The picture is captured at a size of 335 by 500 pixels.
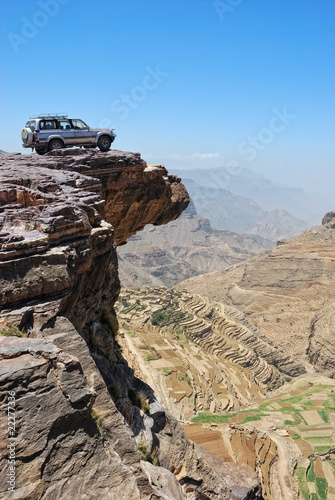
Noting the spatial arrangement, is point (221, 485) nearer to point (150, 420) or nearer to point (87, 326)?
point (150, 420)

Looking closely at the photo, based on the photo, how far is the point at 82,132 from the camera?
19016 mm

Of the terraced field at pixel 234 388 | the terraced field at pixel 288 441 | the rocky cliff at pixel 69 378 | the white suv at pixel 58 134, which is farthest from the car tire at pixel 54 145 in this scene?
the terraced field at pixel 288 441

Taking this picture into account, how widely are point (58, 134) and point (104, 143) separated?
2.46 m

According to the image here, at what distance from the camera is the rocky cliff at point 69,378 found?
527 cm

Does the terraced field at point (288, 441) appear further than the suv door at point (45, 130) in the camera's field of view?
Yes

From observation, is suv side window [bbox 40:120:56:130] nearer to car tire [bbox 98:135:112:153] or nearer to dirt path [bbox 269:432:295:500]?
car tire [bbox 98:135:112:153]

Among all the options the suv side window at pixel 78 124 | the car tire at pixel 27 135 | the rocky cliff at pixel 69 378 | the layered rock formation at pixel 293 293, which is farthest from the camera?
the layered rock formation at pixel 293 293

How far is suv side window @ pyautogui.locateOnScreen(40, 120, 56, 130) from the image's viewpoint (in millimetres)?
17948

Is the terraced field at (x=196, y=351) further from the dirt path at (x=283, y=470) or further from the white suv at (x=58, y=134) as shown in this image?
the white suv at (x=58, y=134)

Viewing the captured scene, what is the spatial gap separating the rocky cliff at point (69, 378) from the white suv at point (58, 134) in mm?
2603

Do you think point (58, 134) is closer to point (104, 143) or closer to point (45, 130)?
point (45, 130)

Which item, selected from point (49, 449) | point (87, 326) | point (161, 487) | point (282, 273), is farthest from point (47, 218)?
point (282, 273)

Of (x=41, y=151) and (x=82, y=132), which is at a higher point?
(x=82, y=132)

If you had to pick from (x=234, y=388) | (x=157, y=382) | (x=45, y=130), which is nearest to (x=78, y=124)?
(x=45, y=130)
